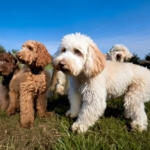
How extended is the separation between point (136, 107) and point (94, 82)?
1072 millimetres

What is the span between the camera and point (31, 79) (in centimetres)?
466

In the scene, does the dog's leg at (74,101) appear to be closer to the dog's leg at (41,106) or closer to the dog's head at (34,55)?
the dog's leg at (41,106)

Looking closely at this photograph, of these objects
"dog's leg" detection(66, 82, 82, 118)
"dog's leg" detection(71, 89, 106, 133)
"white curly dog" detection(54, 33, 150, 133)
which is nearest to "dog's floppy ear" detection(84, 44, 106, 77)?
"white curly dog" detection(54, 33, 150, 133)

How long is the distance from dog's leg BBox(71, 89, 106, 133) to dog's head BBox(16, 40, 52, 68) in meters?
1.34

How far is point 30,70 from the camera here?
187 inches

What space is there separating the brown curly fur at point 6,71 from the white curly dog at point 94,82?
1.78 m

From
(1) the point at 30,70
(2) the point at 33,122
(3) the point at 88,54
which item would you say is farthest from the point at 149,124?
(1) the point at 30,70

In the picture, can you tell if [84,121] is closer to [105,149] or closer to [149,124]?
[105,149]

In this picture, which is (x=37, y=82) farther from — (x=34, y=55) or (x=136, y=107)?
(x=136, y=107)

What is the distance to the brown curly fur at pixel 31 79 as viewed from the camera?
14.8 feet

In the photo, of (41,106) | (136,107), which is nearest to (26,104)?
(41,106)

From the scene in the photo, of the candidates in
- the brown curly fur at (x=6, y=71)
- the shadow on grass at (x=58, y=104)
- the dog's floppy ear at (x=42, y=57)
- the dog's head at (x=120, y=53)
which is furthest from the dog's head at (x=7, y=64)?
the dog's head at (x=120, y=53)

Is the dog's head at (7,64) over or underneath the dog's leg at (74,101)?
over

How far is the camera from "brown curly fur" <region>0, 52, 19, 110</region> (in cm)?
515
